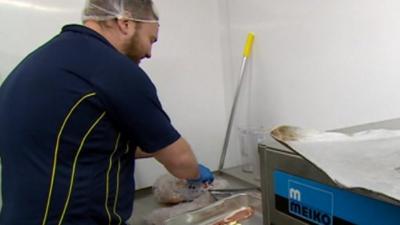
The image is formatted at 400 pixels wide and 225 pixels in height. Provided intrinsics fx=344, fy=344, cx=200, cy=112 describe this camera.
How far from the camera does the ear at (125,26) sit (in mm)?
950

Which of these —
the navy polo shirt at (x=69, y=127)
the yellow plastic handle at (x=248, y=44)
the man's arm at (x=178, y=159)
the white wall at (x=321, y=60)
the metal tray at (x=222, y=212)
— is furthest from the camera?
the yellow plastic handle at (x=248, y=44)

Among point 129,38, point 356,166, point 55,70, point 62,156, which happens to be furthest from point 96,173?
point 356,166

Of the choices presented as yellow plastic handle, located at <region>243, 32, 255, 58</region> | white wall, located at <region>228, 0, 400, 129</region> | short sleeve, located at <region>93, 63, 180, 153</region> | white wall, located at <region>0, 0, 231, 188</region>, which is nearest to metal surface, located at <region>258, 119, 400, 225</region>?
short sleeve, located at <region>93, 63, 180, 153</region>

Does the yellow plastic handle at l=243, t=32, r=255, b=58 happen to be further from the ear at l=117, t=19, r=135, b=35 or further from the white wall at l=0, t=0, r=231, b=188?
the ear at l=117, t=19, r=135, b=35

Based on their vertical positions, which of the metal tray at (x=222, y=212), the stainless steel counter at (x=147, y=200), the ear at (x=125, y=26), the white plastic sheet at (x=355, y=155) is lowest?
the stainless steel counter at (x=147, y=200)

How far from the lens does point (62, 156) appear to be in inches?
30.1

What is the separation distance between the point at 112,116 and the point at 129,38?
0.28 metres

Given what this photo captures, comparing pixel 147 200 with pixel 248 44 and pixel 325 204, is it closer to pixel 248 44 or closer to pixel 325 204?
pixel 248 44

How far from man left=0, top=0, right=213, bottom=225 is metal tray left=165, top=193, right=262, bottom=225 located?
326mm

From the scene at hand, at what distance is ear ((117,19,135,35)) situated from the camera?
950mm

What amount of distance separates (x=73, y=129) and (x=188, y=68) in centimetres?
96

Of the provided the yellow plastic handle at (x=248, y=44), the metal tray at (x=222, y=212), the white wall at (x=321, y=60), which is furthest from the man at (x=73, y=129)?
the yellow plastic handle at (x=248, y=44)

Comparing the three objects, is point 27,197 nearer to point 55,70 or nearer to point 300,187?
point 55,70

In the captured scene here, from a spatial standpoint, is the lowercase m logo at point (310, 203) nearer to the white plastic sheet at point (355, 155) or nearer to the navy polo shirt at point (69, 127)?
the white plastic sheet at point (355, 155)
